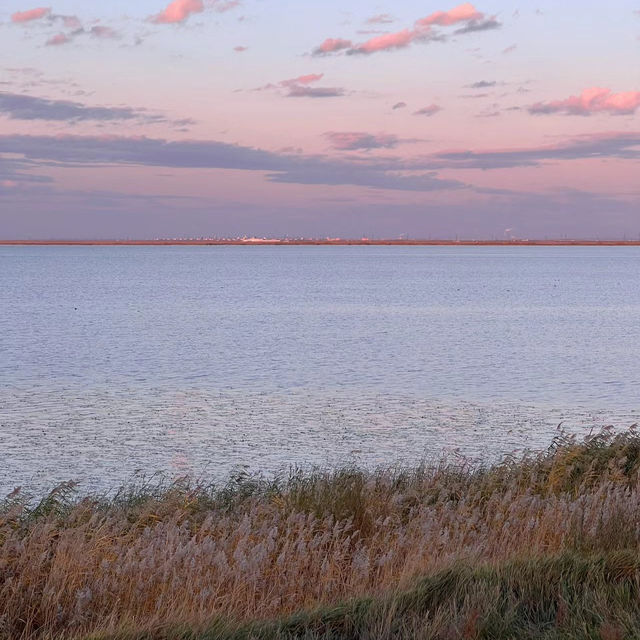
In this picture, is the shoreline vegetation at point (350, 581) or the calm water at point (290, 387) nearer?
the shoreline vegetation at point (350, 581)

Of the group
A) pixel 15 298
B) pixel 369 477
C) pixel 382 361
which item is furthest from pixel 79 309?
pixel 369 477

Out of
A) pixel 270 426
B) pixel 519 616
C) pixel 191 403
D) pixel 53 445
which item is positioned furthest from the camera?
pixel 191 403

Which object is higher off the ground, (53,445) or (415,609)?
(415,609)

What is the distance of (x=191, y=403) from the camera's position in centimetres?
3167

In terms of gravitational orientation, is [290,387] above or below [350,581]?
below

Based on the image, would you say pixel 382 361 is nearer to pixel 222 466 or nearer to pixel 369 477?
pixel 222 466

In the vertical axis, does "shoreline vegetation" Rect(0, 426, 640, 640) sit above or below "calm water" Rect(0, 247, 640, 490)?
above

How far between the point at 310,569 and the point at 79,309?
8258 centimetres

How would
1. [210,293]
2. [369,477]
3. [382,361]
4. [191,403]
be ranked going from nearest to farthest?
[369,477], [191,403], [382,361], [210,293]

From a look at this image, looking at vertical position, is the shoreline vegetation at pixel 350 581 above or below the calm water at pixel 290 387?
above

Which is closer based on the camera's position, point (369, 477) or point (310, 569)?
point (310, 569)

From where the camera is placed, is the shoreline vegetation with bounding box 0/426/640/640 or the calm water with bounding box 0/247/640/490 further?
the calm water with bounding box 0/247/640/490

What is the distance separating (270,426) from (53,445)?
635 cm

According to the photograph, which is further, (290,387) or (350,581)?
(290,387)
